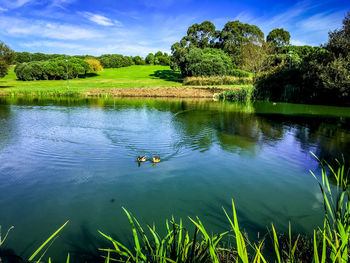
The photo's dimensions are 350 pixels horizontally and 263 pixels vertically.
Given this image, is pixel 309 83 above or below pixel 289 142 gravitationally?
above

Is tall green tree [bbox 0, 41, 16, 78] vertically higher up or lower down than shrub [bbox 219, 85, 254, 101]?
higher up

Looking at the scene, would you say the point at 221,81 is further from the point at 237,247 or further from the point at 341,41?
the point at 237,247

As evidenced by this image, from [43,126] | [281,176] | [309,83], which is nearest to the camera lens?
[281,176]

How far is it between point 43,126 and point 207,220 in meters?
10.6

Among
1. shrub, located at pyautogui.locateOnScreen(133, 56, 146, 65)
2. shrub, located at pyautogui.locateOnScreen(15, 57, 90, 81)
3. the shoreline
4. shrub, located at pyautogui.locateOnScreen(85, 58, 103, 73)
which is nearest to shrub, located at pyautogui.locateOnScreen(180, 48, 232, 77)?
the shoreline

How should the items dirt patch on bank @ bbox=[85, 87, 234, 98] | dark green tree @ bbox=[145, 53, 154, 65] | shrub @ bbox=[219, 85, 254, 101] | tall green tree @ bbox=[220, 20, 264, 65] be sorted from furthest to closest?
1. dark green tree @ bbox=[145, 53, 154, 65]
2. tall green tree @ bbox=[220, 20, 264, 65]
3. dirt patch on bank @ bbox=[85, 87, 234, 98]
4. shrub @ bbox=[219, 85, 254, 101]

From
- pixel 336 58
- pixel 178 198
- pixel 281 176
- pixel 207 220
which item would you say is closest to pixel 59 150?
pixel 178 198

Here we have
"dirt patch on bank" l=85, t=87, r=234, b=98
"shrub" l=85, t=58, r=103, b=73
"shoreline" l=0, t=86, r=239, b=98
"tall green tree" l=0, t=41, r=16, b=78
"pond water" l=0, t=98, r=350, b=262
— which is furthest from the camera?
"shrub" l=85, t=58, r=103, b=73

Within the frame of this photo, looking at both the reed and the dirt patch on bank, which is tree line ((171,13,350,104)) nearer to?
the reed

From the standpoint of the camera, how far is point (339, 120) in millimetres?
14703

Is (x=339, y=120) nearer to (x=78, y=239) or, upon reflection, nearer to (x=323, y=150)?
(x=323, y=150)

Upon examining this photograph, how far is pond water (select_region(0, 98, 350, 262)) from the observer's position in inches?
157

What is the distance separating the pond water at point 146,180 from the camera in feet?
13.1

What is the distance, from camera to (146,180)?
5773 millimetres
